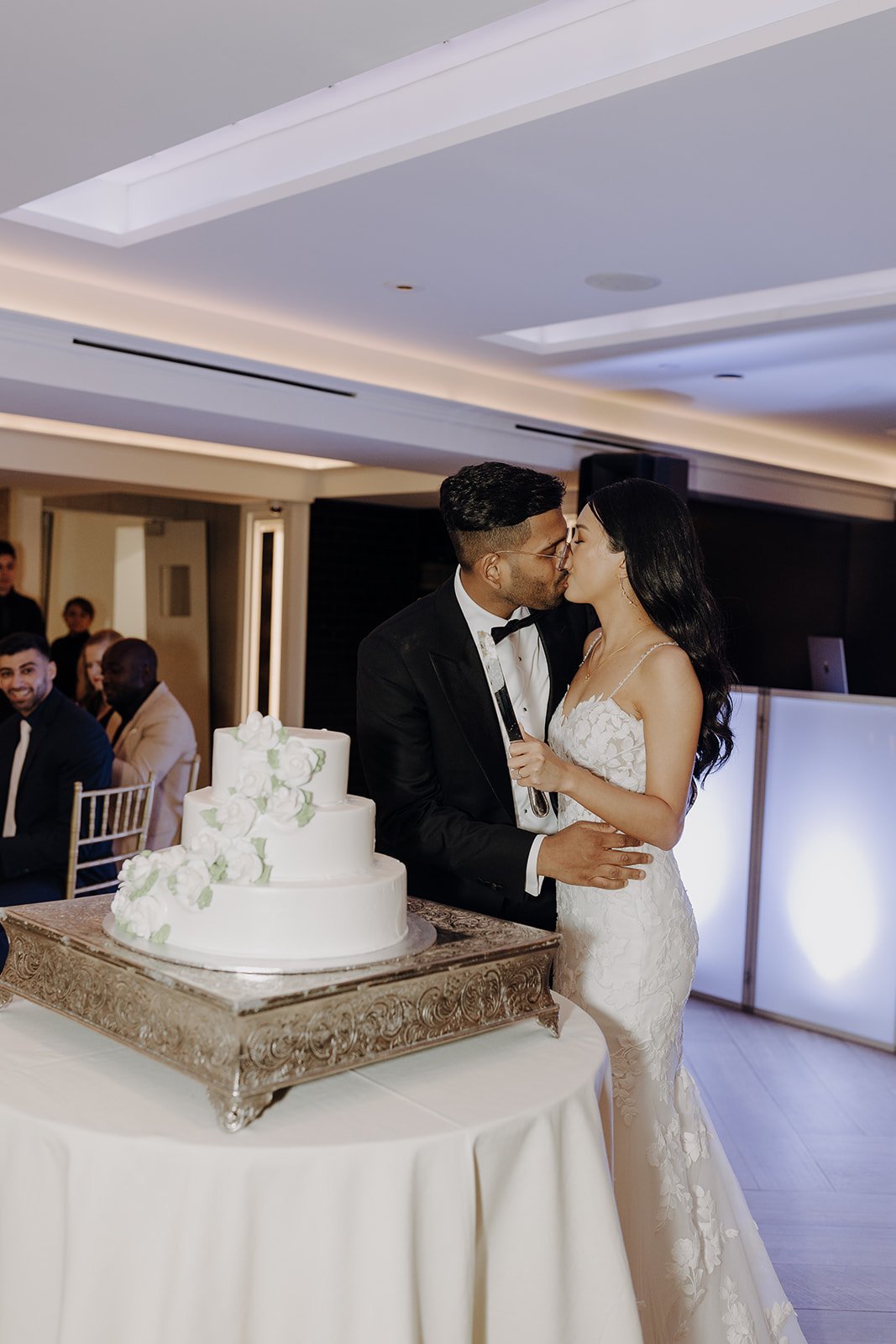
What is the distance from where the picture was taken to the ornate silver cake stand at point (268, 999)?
1571 millimetres

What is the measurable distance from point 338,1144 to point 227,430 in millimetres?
5176

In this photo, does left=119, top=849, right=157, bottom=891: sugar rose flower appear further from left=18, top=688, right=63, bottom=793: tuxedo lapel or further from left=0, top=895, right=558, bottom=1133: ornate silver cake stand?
left=18, top=688, right=63, bottom=793: tuxedo lapel

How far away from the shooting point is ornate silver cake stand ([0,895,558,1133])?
1.57 meters

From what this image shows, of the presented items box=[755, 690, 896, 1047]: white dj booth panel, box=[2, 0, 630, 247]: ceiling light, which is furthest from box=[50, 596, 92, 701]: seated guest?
box=[755, 690, 896, 1047]: white dj booth panel

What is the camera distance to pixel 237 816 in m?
1.78

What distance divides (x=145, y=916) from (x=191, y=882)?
92 mm

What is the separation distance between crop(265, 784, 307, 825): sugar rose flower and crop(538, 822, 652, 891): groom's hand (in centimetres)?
70

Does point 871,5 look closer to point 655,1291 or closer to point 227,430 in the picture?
point 655,1291

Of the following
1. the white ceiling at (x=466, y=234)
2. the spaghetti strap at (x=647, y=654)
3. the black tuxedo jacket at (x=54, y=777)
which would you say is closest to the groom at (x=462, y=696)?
the spaghetti strap at (x=647, y=654)

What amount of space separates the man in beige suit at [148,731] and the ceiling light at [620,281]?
3038 millimetres

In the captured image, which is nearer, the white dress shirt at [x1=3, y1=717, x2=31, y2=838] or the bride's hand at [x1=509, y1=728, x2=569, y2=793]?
the bride's hand at [x1=509, y1=728, x2=569, y2=793]

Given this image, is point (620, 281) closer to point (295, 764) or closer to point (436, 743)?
point (436, 743)

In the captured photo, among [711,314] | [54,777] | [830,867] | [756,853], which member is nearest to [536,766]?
[54,777]

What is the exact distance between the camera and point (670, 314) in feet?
17.9
